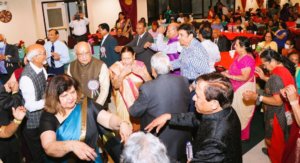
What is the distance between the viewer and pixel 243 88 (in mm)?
3768

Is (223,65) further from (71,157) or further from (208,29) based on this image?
(71,157)

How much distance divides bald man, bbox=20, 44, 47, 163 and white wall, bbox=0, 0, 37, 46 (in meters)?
8.77

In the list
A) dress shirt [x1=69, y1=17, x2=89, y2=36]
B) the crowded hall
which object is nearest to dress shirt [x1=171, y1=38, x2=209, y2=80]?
the crowded hall

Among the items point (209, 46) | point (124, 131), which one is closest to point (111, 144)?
point (124, 131)

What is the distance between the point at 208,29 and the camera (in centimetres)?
454

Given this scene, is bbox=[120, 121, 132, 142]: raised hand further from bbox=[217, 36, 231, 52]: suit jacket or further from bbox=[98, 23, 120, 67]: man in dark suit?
bbox=[217, 36, 231, 52]: suit jacket

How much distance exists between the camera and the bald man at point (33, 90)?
2.78 meters

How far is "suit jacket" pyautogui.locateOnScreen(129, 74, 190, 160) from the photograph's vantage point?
9.19ft

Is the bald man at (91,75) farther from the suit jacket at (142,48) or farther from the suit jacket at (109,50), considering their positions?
the suit jacket at (142,48)

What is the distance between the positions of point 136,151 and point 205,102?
25.6 inches

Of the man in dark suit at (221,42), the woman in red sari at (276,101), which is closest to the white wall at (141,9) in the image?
the man in dark suit at (221,42)

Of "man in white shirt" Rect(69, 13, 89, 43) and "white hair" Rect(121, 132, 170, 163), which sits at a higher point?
"man in white shirt" Rect(69, 13, 89, 43)

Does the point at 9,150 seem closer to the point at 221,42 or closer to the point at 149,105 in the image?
the point at 149,105

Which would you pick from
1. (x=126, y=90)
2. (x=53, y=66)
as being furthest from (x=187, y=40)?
(x=53, y=66)
